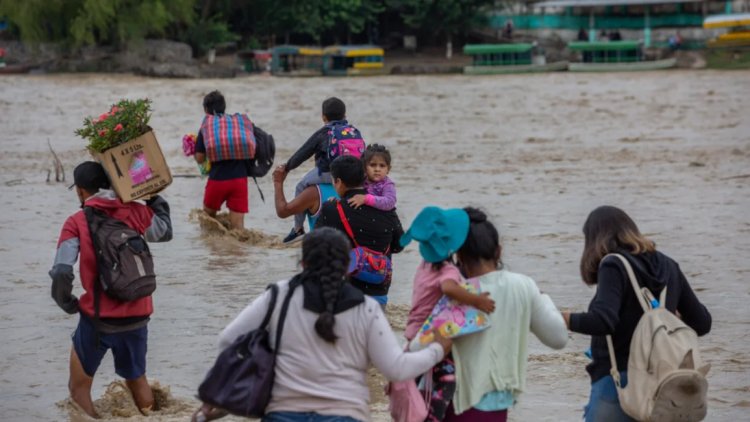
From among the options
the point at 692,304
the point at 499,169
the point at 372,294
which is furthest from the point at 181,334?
the point at 499,169

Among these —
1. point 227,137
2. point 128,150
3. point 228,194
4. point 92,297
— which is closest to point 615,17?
point 228,194

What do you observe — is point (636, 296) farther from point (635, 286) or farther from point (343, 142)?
point (343, 142)

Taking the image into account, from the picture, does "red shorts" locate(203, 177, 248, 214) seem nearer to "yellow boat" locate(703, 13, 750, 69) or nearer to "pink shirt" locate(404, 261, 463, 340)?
"pink shirt" locate(404, 261, 463, 340)

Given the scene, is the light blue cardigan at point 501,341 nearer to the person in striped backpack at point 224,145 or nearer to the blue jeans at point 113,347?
the blue jeans at point 113,347

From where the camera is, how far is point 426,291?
A: 4785 millimetres

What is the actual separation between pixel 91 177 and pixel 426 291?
2233 mm

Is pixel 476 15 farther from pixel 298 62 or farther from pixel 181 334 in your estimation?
pixel 181 334

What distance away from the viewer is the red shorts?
12055 mm

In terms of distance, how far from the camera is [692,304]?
16.9 feet

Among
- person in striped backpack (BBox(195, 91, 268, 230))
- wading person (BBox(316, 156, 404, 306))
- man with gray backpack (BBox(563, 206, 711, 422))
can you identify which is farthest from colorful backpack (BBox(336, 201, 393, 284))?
person in striped backpack (BBox(195, 91, 268, 230))

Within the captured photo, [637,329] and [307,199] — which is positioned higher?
[637,329]

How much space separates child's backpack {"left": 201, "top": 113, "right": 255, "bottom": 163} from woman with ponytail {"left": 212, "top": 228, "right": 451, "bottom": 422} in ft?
23.6

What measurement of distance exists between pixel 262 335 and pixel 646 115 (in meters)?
22.1

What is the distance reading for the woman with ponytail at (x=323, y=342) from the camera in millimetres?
4477
